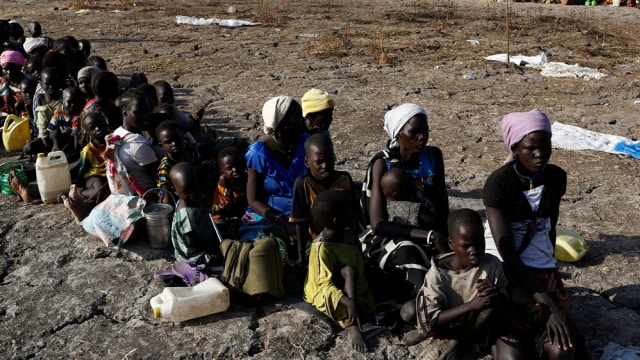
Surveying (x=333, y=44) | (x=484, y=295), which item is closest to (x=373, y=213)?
(x=484, y=295)

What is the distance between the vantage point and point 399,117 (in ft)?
11.6

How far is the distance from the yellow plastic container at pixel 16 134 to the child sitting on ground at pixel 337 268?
3.80 metres

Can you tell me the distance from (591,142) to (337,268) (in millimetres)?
3478

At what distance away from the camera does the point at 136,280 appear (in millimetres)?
3703

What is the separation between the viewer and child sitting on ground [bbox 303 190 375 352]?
3146 mm

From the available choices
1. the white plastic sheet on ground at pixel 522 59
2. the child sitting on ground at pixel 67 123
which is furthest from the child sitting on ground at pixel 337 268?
the white plastic sheet on ground at pixel 522 59

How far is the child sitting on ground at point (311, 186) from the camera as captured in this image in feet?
11.6

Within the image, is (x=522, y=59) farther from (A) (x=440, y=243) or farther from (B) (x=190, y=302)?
(B) (x=190, y=302)

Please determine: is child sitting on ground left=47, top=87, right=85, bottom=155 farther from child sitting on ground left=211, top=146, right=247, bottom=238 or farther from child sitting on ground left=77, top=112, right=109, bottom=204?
child sitting on ground left=211, top=146, right=247, bottom=238

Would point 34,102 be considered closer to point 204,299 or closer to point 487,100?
point 204,299

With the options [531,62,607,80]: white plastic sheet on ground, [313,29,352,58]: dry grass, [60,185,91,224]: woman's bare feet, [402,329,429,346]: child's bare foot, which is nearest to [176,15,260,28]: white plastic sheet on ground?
[313,29,352,58]: dry grass

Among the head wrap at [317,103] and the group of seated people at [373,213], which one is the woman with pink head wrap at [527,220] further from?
the head wrap at [317,103]

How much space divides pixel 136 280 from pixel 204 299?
0.65m

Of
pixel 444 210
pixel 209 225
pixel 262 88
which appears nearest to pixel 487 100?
pixel 262 88
